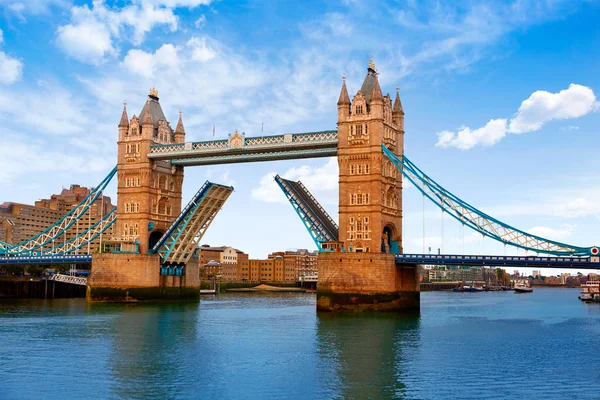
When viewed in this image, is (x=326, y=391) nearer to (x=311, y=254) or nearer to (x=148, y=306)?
(x=148, y=306)

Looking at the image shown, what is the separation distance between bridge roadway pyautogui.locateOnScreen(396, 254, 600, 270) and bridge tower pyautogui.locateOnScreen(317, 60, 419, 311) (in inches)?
82.2

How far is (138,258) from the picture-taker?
240 ft

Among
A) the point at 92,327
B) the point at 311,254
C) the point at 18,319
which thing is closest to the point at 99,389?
the point at 92,327

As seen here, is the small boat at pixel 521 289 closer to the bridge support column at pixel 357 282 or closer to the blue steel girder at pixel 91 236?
the blue steel girder at pixel 91 236

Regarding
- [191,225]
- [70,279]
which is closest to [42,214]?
[70,279]

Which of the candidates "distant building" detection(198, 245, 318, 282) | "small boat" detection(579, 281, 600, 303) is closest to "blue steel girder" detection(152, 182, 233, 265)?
"small boat" detection(579, 281, 600, 303)

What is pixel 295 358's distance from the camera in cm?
3459

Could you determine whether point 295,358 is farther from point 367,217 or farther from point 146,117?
point 146,117

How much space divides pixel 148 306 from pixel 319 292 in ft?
61.0

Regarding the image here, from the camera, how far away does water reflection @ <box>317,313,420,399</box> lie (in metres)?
27.7

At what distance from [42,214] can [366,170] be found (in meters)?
135

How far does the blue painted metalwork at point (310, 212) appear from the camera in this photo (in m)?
63.0

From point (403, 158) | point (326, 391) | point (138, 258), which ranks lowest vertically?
point (326, 391)

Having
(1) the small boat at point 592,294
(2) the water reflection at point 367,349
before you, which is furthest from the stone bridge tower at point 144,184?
(1) the small boat at point 592,294
